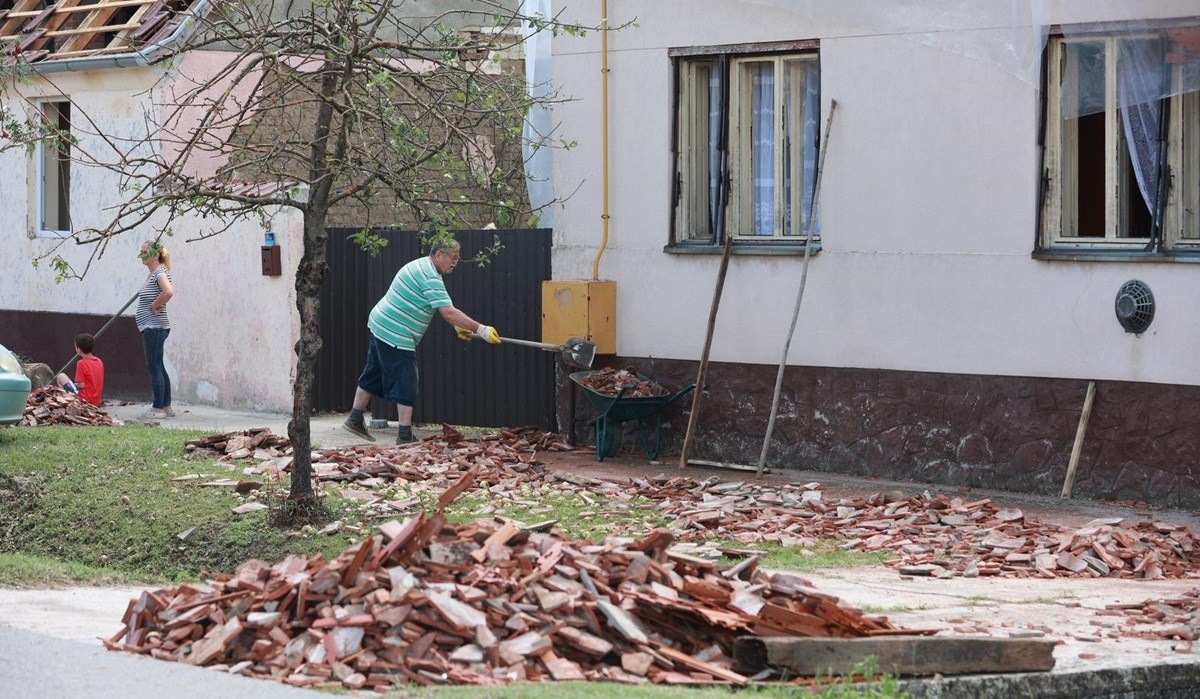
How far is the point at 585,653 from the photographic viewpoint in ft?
20.9

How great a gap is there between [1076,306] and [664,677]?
6622 mm

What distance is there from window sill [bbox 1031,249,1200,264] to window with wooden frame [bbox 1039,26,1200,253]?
5 centimetres

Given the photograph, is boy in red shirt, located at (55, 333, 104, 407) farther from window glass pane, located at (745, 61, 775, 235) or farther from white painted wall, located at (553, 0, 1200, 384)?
window glass pane, located at (745, 61, 775, 235)

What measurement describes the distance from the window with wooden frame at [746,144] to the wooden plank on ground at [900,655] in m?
6.87

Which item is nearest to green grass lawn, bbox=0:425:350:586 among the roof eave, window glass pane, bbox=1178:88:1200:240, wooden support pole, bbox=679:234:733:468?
wooden support pole, bbox=679:234:733:468

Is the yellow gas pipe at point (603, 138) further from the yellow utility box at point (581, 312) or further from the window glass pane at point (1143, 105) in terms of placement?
the window glass pane at point (1143, 105)

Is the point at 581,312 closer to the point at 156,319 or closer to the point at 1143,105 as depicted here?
the point at 1143,105

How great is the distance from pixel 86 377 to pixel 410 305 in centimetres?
429

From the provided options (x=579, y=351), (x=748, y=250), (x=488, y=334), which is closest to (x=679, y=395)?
(x=579, y=351)

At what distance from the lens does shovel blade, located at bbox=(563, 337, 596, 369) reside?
13875 mm

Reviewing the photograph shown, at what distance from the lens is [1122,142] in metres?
11.8

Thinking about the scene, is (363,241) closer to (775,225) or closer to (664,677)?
(775,225)

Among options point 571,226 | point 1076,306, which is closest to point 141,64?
point 571,226

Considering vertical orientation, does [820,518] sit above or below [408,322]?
below
